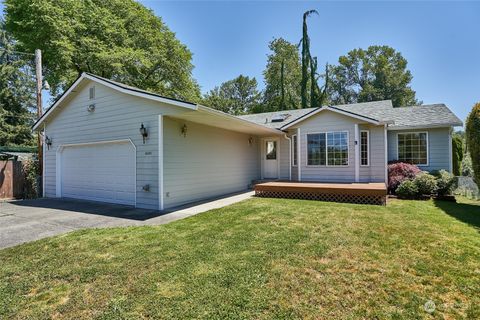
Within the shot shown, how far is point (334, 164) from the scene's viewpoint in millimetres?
11500

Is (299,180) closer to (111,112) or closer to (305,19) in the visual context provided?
(111,112)

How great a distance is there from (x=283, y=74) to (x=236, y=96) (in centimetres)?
1043

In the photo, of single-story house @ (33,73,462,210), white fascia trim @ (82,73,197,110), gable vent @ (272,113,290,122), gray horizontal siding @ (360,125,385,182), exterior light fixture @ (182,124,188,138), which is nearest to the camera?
white fascia trim @ (82,73,197,110)

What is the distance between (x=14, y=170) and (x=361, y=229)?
1463 cm

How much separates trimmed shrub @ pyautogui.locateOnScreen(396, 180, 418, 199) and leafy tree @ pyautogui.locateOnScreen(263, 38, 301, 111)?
21202mm

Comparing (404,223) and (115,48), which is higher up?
(115,48)

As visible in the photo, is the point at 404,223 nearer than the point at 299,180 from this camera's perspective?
Yes

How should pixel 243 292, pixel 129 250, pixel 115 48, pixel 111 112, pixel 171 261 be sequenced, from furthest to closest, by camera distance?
pixel 115 48, pixel 111 112, pixel 129 250, pixel 171 261, pixel 243 292

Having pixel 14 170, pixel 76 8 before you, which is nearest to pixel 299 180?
pixel 14 170

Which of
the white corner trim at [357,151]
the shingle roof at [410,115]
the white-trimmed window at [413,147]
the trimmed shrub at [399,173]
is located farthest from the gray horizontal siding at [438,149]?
the white corner trim at [357,151]

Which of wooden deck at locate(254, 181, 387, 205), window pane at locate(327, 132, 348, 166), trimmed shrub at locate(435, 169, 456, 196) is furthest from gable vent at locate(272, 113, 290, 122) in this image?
trimmed shrub at locate(435, 169, 456, 196)

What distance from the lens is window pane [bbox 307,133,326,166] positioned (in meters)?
11.8

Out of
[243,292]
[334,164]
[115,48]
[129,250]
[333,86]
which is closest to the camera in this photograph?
[243,292]

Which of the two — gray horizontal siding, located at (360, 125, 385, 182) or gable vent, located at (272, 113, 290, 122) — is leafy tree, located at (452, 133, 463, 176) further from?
gable vent, located at (272, 113, 290, 122)
